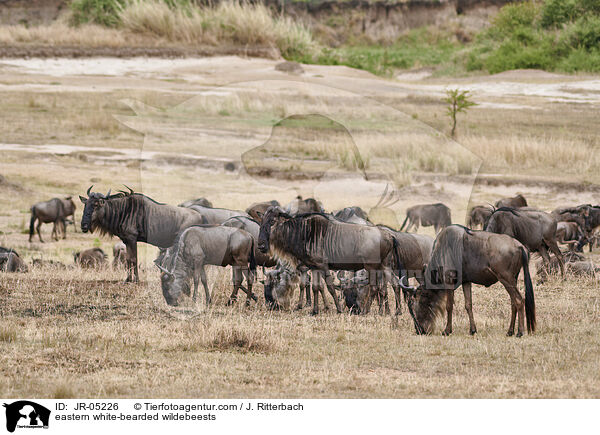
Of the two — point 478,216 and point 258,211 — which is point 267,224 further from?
point 478,216

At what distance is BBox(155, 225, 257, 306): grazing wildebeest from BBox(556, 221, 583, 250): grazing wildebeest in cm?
707

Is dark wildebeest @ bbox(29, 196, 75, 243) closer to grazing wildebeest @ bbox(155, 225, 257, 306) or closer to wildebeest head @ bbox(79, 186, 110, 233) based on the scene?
wildebeest head @ bbox(79, 186, 110, 233)

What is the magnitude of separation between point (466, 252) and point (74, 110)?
24.0 meters

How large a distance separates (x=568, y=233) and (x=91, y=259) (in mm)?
8623

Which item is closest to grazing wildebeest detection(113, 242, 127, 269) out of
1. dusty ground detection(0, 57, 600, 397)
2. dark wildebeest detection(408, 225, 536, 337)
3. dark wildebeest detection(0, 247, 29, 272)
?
dusty ground detection(0, 57, 600, 397)

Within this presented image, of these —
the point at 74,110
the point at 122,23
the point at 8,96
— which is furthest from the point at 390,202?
the point at 122,23

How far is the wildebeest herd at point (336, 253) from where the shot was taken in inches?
410

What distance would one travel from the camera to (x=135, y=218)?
1434cm

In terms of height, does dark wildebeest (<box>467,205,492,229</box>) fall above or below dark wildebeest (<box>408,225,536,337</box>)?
below

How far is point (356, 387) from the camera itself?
27.9 feet

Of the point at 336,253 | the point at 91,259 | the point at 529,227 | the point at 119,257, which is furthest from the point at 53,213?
the point at 529,227

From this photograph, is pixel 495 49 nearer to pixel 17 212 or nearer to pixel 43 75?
pixel 43 75

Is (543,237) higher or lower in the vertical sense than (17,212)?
higher
